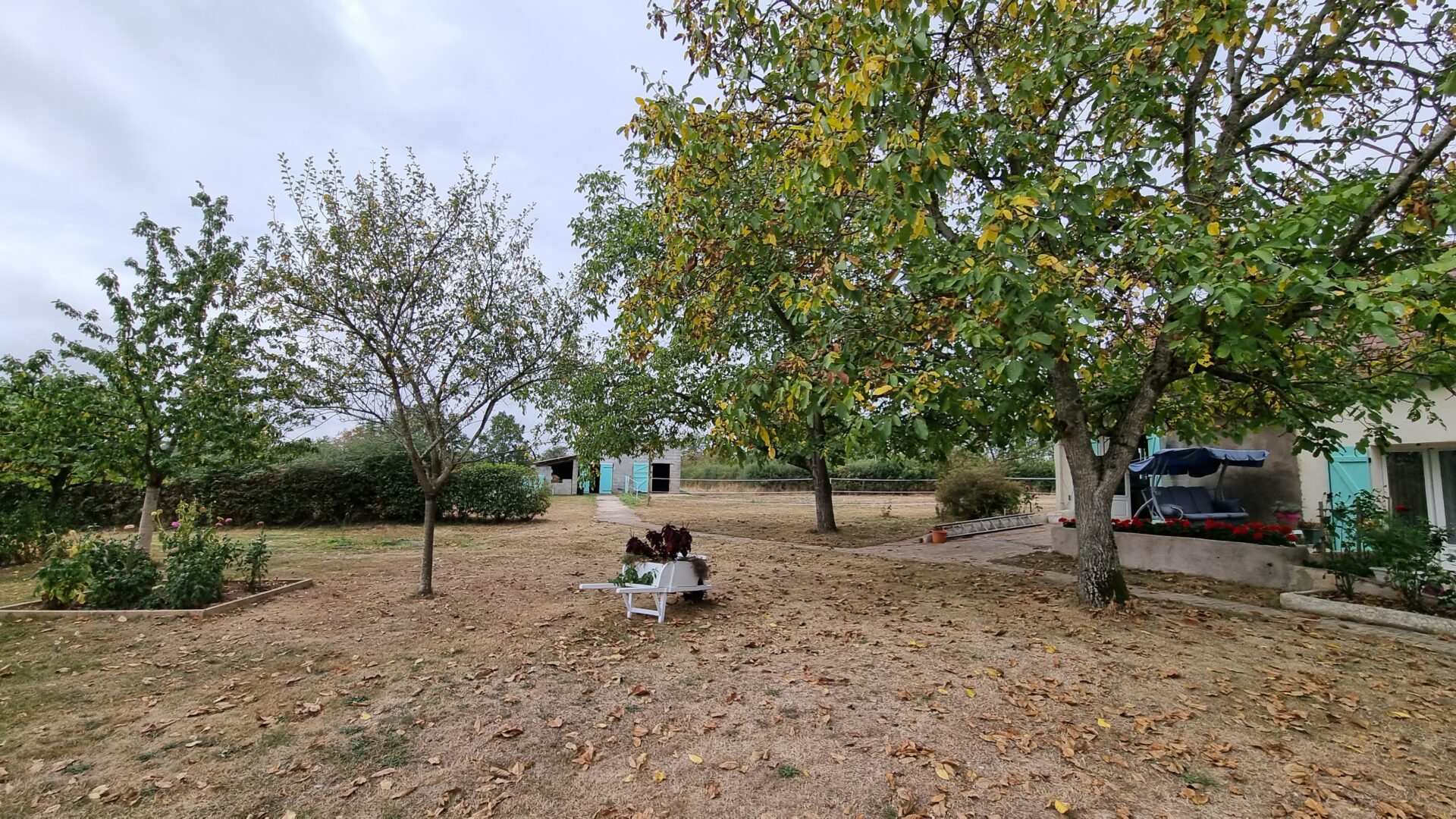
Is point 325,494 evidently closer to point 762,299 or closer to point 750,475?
point 762,299

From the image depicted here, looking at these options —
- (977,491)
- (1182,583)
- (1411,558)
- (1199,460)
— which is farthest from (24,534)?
(1199,460)

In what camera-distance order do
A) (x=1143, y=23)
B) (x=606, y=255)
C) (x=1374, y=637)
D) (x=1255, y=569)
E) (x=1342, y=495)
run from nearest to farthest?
(x=1374, y=637), (x=1143, y=23), (x=1255, y=569), (x=1342, y=495), (x=606, y=255)

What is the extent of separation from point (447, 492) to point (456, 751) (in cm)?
1622

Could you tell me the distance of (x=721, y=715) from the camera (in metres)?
3.90

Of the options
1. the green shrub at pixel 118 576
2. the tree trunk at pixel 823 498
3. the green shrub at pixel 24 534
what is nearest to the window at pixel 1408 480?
the tree trunk at pixel 823 498

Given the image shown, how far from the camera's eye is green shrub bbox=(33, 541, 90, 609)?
6.46 meters

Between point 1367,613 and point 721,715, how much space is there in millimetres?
6585

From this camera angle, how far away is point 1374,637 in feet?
18.5

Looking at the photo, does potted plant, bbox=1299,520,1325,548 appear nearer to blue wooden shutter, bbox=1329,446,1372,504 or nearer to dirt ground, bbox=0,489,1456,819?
blue wooden shutter, bbox=1329,446,1372,504

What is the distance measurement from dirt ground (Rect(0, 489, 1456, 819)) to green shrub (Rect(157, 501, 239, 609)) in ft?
1.96

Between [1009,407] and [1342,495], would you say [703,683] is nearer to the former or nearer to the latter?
[1009,407]

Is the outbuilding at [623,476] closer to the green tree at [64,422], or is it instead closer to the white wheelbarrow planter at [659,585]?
the green tree at [64,422]

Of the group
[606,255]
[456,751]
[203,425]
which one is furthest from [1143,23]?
[203,425]

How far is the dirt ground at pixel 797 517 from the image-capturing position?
14.8m
